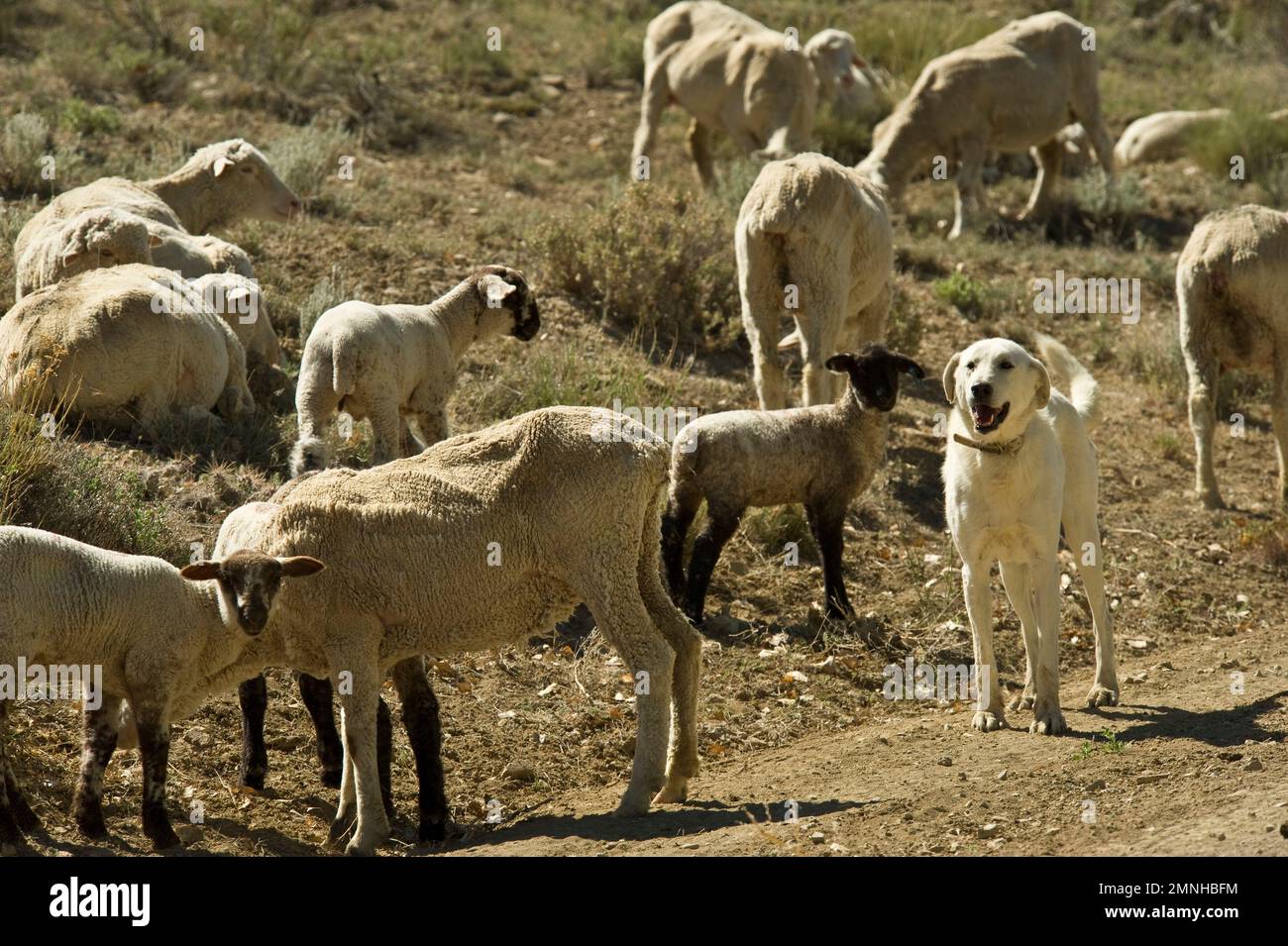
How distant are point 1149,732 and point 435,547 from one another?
347cm

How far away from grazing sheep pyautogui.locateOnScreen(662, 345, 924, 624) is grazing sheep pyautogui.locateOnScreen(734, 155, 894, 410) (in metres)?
1.14

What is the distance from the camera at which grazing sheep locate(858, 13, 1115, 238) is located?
17719mm

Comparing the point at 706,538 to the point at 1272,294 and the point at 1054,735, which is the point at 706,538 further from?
the point at 1272,294

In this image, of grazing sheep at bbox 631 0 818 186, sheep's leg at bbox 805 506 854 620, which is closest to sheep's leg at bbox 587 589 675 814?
sheep's leg at bbox 805 506 854 620

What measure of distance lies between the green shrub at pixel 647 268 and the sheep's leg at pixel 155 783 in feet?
22.8

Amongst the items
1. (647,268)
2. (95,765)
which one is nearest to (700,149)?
(647,268)

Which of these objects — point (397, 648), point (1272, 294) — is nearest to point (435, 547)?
point (397, 648)

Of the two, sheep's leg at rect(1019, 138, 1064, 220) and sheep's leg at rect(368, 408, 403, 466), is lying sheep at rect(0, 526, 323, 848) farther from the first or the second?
sheep's leg at rect(1019, 138, 1064, 220)

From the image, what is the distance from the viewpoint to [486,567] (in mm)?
7172

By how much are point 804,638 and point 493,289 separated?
2766 mm

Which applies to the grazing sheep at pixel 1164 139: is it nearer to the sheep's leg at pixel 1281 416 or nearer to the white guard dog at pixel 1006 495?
the sheep's leg at pixel 1281 416

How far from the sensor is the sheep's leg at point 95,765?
6.79 meters

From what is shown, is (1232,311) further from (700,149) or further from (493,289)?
(700,149)

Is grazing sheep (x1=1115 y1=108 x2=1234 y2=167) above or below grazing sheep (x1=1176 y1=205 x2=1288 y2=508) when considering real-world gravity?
above
